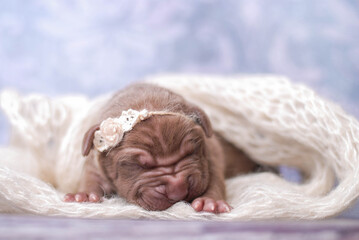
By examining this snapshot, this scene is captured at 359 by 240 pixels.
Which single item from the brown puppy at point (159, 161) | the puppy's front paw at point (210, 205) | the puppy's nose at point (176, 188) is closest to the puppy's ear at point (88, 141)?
the brown puppy at point (159, 161)

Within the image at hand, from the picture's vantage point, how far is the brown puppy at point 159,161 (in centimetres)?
212

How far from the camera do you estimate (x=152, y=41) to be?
460 centimetres

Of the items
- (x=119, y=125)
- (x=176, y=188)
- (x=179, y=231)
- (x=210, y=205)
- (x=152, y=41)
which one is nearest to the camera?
(x=179, y=231)

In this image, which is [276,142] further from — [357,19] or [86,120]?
[357,19]

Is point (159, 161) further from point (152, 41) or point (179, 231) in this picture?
point (152, 41)

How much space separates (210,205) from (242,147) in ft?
4.01

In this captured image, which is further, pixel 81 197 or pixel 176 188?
pixel 81 197

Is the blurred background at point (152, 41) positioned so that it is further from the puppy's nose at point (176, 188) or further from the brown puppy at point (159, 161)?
the puppy's nose at point (176, 188)

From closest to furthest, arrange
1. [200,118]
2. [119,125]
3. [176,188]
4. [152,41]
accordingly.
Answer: [176,188] < [119,125] < [200,118] < [152,41]

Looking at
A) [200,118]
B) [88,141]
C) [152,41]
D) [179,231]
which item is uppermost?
[152,41]

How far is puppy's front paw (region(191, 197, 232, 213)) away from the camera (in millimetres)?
1962

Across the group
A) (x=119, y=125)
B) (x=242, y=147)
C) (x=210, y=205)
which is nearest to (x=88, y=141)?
(x=119, y=125)

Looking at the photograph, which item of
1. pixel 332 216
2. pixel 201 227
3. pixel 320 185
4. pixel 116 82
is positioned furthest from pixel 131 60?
pixel 201 227

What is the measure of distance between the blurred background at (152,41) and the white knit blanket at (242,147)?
1.26 meters
